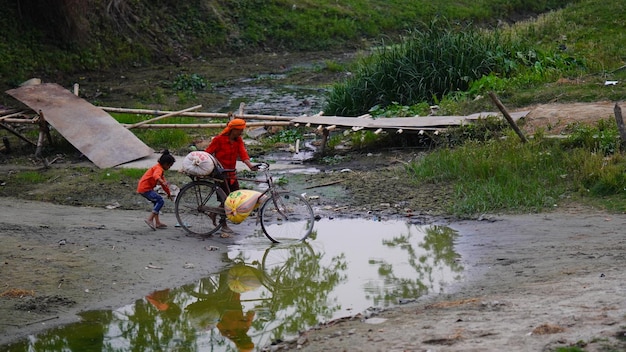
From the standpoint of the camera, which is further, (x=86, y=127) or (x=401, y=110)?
(x=401, y=110)

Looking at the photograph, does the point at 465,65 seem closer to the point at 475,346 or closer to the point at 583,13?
the point at 583,13

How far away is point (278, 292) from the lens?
28.4ft

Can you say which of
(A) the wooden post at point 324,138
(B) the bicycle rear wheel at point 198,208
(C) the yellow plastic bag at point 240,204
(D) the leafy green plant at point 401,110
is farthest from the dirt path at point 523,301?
(D) the leafy green plant at point 401,110

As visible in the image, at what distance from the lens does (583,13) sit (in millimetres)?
24109

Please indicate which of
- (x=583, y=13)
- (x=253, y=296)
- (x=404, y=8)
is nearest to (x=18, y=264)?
(x=253, y=296)

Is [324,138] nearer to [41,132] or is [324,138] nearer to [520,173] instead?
[520,173]

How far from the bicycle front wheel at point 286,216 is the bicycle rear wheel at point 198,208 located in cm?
56

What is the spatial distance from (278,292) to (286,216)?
5.62 feet

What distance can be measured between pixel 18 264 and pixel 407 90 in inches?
383

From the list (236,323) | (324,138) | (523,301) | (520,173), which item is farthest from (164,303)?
(324,138)

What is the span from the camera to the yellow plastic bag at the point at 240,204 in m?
9.91

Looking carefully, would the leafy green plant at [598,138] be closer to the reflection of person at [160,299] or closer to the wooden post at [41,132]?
the reflection of person at [160,299]

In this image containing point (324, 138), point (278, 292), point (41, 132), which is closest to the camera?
point (278, 292)

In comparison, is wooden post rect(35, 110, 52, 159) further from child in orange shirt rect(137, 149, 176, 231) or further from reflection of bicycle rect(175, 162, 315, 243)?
reflection of bicycle rect(175, 162, 315, 243)
